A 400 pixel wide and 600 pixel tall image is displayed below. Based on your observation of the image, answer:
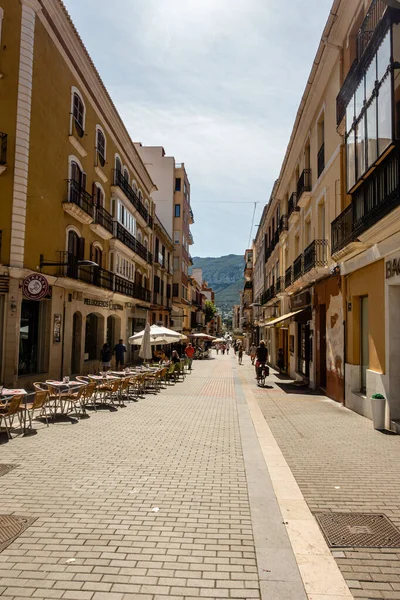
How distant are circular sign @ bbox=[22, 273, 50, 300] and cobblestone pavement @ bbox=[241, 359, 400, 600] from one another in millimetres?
7911

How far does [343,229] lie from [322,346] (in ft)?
17.3

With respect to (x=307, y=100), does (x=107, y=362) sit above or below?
below

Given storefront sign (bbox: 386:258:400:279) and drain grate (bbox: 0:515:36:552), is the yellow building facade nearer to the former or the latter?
storefront sign (bbox: 386:258:400:279)

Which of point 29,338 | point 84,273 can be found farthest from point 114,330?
point 29,338

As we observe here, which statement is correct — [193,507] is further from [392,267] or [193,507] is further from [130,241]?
[130,241]

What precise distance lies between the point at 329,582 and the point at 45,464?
4.42m

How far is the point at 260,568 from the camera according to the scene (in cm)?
357

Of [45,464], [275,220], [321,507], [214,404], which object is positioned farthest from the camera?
[275,220]

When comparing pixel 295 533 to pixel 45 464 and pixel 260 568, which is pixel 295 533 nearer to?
pixel 260 568

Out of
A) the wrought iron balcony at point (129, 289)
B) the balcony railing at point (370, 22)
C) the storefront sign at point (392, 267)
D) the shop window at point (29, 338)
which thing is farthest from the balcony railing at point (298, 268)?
the wrought iron balcony at point (129, 289)

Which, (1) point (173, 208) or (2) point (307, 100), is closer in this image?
(2) point (307, 100)

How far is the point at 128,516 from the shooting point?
15.1 ft

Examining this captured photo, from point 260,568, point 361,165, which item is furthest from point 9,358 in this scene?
point 260,568

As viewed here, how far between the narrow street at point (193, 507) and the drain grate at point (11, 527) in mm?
83
